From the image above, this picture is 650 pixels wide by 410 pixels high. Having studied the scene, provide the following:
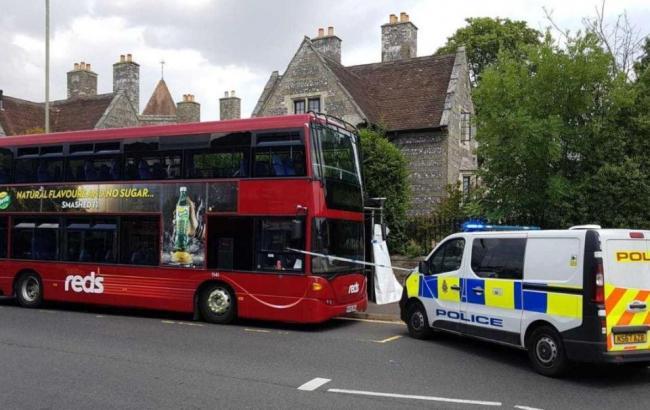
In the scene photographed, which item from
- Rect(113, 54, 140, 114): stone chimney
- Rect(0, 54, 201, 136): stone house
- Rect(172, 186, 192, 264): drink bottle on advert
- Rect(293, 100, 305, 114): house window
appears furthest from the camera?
Rect(113, 54, 140, 114): stone chimney

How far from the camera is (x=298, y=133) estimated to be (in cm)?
1152

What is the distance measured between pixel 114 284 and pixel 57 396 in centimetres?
693

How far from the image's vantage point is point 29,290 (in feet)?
48.9

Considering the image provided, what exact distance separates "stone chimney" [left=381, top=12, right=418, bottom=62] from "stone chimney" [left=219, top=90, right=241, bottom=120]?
12.3 m

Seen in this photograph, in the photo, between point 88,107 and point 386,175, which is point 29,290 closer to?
point 386,175

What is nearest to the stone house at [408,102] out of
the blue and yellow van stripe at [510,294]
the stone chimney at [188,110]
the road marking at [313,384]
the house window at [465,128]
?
the house window at [465,128]

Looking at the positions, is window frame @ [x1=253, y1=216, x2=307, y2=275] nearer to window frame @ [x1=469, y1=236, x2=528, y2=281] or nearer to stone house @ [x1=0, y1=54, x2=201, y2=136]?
window frame @ [x1=469, y1=236, x2=528, y2=281]

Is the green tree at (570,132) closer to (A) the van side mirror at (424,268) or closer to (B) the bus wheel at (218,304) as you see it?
(A) the van side mirror at (424,268)

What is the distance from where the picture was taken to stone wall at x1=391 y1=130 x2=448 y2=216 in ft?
88.9

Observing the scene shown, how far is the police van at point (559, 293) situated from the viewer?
7.46 meters

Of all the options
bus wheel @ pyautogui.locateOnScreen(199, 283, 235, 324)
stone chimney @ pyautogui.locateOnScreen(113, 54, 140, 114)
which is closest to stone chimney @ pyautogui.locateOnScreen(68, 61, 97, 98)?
stone chimney @ pyautogui.locateOnScreen(113, 54, 140, 114)

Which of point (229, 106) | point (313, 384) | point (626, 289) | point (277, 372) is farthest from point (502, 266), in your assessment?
point (229, 106)

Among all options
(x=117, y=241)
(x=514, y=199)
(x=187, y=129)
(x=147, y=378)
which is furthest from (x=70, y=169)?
(x=514, y=199)

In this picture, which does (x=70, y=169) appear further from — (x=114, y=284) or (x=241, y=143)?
(x=241, y=143)
